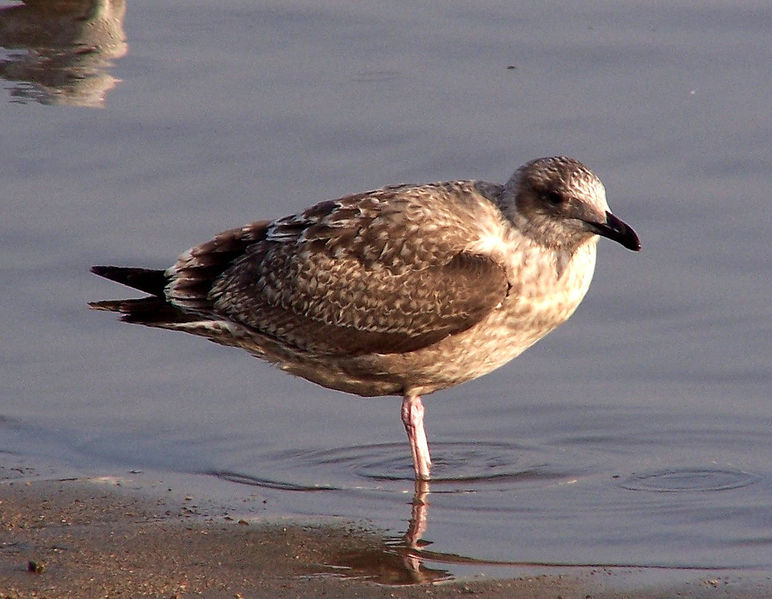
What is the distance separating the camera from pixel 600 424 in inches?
337

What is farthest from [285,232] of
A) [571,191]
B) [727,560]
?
[727,560]

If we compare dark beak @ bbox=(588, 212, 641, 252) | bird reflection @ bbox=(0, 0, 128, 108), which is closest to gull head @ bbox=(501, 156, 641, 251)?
dark beak @ bbox=(588, 212, 641, 252)

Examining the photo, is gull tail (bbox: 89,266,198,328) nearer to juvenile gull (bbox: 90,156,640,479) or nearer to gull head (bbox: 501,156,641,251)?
juvenile gull (bbox: 90,156,640,479)

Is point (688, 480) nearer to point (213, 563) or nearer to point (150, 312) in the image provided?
point (213, 563)

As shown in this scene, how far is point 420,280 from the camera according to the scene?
7.93m

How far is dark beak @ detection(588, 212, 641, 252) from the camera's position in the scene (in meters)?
7.60

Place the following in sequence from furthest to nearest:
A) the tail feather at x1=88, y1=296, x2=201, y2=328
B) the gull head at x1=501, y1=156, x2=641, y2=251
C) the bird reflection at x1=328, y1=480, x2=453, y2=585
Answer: the tail feather at x1=88, y1=296, x2=201, y2=328 → the gull head at x1=501, y1=156, x2=641, y2=251 → the bird reflection at x1=328, y1=480, x2=453, y2=585

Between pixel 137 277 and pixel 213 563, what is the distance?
8.67 ft

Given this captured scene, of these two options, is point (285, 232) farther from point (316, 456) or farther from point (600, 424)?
point (600, 424)

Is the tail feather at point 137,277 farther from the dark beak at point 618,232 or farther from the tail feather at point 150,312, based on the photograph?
the dark beak at point 618,232

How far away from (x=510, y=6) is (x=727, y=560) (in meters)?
7.81

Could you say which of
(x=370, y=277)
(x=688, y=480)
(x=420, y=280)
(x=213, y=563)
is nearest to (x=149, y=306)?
(x=370, y=277)

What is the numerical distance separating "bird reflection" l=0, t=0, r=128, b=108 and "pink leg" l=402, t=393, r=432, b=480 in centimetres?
509

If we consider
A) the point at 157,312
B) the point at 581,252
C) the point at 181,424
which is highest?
the point at 581,252
